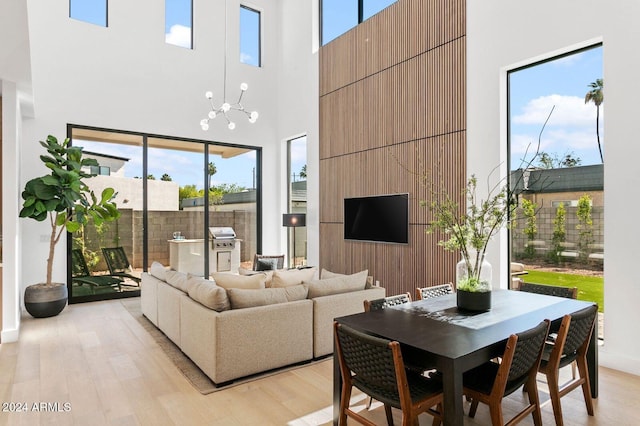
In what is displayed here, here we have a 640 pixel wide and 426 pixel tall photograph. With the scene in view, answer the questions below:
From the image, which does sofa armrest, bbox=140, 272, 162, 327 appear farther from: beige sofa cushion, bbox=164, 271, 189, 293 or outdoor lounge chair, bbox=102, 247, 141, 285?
outdoor lounge chair, bbox=102, 247, 141, 285

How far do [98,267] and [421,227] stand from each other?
5330 millimetres

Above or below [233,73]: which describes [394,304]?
below

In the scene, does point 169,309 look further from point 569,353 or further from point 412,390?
point 569,353

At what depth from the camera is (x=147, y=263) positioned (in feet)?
23.1

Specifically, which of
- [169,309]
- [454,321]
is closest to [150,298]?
[169,309]

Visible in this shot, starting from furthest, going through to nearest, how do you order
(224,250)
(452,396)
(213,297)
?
(224,250), (213,297), (452,396)

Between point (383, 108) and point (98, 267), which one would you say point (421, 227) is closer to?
point (383, 108)

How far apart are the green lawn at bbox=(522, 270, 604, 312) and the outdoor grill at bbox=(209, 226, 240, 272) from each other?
5488 millimetres

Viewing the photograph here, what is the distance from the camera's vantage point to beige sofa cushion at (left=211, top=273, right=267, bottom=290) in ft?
12.4

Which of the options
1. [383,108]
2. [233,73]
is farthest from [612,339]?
[233,73]

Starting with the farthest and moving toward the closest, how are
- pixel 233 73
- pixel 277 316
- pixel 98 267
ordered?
pixel 233 73
pixel 98 267
pixel 277 316

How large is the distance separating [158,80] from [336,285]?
5351 mm

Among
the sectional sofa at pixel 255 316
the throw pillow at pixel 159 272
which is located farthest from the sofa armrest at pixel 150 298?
the sectional sofa at pixel 255 316

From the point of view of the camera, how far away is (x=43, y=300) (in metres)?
5.31
